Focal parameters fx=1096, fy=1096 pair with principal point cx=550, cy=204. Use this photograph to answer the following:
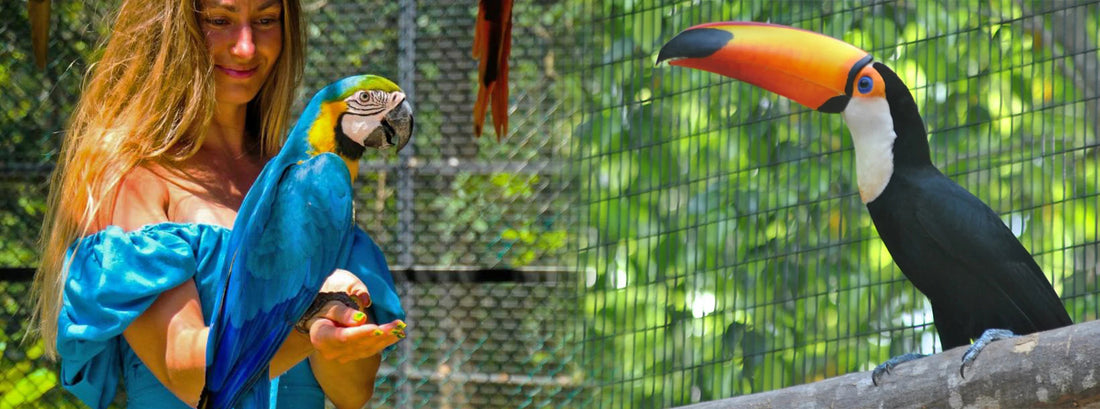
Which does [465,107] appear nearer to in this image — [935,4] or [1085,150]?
[935,4]

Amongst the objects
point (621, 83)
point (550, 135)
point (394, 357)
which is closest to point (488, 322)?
point (394, 357)

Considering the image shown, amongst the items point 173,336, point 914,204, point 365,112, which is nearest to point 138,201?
point 173,336

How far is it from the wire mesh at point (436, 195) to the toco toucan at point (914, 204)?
0.90 m

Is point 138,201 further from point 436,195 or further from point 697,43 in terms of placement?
point 436,195

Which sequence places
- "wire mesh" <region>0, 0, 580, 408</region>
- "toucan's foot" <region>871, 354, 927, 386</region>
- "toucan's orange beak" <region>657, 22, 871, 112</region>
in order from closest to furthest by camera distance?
"toucan's foot" <region>871, 354, 927, 386</region> → "toucan's orange beak" <region>657, 22, 871, 112</region> → "wire mesh" <region>0, 0, 580, 408</region>

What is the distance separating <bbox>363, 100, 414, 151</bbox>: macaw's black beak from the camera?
0.99m

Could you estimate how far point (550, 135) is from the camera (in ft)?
7.36

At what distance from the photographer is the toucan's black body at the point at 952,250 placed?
1.25 m

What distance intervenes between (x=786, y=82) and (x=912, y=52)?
8.8 inches

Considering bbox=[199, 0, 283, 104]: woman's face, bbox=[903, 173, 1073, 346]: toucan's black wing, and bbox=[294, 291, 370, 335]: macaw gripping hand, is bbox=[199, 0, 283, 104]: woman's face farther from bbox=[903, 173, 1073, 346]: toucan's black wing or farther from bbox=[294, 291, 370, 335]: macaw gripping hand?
bbox=[903, 173, 1073, 346]: toucan's black wing

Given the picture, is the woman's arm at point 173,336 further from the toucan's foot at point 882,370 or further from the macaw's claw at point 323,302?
the toucan's foot at point 882,370

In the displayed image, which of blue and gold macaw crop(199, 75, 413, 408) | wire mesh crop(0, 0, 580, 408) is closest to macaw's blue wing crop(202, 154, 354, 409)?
blue and gold macaw crop(199, 75, 413, 408)

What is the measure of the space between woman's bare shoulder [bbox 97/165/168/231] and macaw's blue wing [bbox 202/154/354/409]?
132mm

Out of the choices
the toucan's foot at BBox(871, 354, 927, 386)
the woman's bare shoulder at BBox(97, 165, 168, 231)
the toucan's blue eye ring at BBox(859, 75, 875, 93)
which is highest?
the toucan's blue eye ring at BBox(859, 75, 875, 93)
